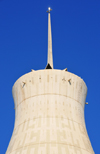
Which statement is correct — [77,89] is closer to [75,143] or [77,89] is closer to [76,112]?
[76,112]

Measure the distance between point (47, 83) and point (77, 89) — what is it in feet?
9.03

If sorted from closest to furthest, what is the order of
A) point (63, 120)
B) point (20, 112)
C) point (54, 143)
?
point (54, 143) → point (63, 120) → point (20, 112)

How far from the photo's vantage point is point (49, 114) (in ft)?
77.3

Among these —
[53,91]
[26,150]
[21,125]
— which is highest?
[53,91]

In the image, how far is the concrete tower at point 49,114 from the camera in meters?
22.1

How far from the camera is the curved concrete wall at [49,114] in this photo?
72.5 ft

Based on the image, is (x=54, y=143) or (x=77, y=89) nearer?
(x=54, y=143)

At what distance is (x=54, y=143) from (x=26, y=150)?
82.7 inches

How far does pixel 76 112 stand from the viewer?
81.0 feet

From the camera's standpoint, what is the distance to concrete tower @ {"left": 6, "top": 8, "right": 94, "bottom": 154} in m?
22.1

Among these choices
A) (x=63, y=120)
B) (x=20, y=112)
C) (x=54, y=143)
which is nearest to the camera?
(x=54, y=143)

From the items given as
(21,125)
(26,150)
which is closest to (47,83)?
(21,125)

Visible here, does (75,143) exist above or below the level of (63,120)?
below

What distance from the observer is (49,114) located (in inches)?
928
